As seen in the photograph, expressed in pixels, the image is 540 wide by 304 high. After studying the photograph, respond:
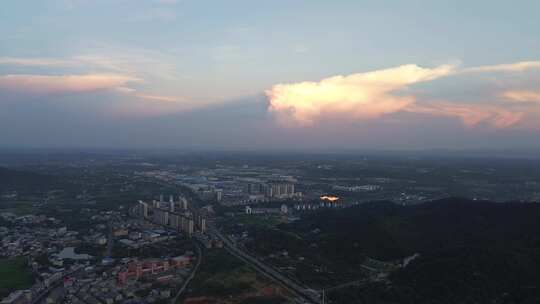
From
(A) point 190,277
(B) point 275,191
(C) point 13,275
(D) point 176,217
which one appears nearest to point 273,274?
(A) point 190,277

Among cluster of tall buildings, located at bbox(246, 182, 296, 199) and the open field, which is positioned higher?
cluster of tall buildings, located at bbox(246, 182, 296, 199)

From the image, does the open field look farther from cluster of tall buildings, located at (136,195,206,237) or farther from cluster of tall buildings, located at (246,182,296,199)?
cluster of tall buildings, located at (246,182,296,199)

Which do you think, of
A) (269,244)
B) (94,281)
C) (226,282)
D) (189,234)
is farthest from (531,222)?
(94,281)

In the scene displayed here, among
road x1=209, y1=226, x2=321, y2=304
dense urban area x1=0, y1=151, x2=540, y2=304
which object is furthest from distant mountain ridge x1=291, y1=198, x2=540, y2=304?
road x1=209, y1=226, x2=321, y2=304

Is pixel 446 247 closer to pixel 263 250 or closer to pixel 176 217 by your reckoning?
pixel 263 250

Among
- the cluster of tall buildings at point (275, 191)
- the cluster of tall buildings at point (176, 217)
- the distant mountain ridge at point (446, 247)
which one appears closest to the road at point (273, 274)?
the distant mountain ridge at point (446, 247)
